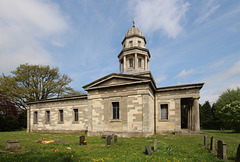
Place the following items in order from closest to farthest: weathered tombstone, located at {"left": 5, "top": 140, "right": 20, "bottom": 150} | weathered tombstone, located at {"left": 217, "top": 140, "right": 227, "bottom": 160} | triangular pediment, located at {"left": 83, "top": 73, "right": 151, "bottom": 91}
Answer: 1. weathered tombstone, located at {"left": 217, "top": 140, "right": 227, "bottom": 160}
2. weathered tombstone, located at {"left": 5, "top": 140, "right": 20, "bottom": 150}
3. triangular pediment, located at {"left": 83, "top": 73, "right": 151, "bottom": 91}

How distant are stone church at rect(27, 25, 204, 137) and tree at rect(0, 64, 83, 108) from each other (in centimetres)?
1526

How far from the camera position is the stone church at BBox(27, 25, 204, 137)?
1584cm

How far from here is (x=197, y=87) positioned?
57.1 ft

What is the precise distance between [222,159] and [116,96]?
37.9 feet

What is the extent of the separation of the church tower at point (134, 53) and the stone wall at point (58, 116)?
851 centimetres

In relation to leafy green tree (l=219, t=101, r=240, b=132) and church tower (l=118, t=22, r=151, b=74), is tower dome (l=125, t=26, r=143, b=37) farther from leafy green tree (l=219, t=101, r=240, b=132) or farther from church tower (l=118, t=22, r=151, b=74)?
leafy green tree (l=219, t=101, r=240, b=132)

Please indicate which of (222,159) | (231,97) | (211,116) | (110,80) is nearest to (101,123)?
(110,80)

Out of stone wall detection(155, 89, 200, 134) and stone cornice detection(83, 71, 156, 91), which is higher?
stone cornice detection(83, 71, 156, 91)

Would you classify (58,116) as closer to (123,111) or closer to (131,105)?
(123,111)

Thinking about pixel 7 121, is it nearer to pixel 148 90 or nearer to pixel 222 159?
pixel 148 90

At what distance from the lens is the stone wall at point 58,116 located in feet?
73.3

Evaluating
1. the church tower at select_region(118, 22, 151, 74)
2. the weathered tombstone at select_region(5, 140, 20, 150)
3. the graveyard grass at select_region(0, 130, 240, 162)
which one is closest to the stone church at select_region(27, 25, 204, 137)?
the church tower at select_region(118, 22, 151, 74)

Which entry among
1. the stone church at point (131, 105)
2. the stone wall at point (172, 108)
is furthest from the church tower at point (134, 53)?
the stone wall at point (172, 108)

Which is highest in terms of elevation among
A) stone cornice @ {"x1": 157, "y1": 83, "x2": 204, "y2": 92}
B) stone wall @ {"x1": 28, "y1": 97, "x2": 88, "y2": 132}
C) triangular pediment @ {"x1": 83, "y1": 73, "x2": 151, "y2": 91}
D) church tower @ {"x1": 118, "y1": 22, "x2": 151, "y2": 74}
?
church tower @ {"x1": 118, "y1": 22, "x2": 151, "y2": 74}
